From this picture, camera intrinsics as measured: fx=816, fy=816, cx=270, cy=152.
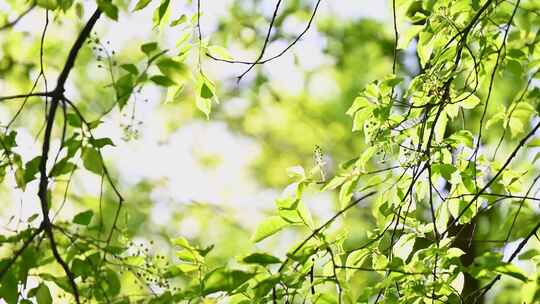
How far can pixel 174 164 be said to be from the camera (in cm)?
668

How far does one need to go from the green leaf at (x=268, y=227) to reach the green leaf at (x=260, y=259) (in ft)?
0.35

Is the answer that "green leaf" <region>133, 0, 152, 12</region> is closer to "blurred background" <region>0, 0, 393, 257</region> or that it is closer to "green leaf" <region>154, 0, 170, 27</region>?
"green leaf" <region>154, 0, 170, 27</region>

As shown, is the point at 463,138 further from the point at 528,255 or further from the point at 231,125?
the point at 231,125

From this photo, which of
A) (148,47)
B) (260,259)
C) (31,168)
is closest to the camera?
(260,259)

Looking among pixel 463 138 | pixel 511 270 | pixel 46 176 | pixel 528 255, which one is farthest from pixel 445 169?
pixel 46 176

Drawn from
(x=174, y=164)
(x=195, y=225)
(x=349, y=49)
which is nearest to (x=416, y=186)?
(x=349, y=49)

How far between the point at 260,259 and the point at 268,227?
12 centimetres

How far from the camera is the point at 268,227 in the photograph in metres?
1.23

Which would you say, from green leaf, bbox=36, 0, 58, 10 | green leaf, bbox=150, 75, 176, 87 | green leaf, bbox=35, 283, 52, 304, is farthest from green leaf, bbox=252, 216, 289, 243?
green leaf, bbox=36, 0, 58, 10

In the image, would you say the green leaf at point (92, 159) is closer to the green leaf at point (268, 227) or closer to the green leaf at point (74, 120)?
the green leaf at point (74, 120)

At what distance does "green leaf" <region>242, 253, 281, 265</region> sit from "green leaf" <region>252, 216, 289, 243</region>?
0.11m

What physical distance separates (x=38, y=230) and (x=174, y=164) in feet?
17.7

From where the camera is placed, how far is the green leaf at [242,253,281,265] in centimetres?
110

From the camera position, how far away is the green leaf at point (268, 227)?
1231mm
